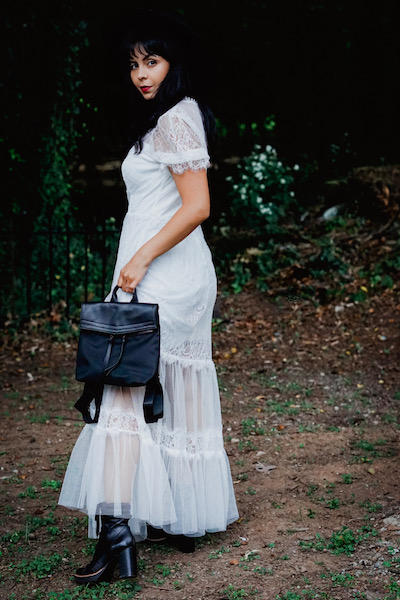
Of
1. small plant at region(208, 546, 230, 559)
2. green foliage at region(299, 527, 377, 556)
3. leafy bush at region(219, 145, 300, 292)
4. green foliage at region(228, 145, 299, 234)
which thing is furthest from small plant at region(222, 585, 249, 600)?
green foliage at region(228, 145, 299, 234)

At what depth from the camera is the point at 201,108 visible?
2.88m

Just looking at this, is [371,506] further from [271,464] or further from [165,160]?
[165,160]

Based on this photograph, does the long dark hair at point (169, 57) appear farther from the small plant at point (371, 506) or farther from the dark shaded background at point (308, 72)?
the dark shaded background at point (308, 72)

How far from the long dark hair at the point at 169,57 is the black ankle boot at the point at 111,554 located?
56.8 inches

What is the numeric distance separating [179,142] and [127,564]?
1610 mm

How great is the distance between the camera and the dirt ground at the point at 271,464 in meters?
2.84

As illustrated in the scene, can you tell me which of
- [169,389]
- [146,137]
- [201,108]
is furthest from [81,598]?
[201,108]

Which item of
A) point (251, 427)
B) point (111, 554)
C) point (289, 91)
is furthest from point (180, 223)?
point (289, 91)

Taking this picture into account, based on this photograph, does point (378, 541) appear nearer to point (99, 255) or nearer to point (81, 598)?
point (81, 598)

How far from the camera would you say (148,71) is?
9.30ft

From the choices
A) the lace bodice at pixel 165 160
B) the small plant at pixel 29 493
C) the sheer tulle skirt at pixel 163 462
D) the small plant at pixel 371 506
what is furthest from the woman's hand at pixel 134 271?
the small plant at pixel 371 506

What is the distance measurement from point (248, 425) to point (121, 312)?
2225 millimetres

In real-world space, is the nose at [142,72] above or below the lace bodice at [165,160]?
above

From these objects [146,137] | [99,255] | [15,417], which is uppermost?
[146,137]
